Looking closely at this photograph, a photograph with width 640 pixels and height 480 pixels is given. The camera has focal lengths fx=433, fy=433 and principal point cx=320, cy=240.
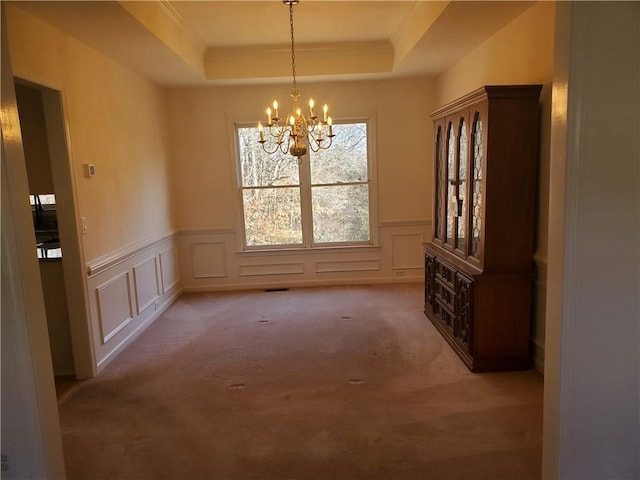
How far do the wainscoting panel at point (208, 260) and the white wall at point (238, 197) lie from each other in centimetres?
1

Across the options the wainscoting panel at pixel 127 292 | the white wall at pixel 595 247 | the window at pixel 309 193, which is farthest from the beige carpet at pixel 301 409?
the window at pixel 309 193

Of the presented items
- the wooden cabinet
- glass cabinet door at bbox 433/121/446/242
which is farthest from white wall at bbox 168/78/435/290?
the wooden cabinet

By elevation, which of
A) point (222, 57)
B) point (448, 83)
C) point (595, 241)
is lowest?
point (595, 241)

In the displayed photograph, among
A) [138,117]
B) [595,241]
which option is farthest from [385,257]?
Answer: [595,241]

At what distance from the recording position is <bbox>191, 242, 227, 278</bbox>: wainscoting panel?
19.3ft

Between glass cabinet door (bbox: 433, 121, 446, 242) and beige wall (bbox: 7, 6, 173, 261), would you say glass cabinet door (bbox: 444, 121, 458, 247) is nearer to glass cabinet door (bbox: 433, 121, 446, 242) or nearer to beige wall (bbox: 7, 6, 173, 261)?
glass cabinet door (bbox: 433, 121, 446, 242)

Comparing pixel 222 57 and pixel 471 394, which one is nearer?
pixel 471 394

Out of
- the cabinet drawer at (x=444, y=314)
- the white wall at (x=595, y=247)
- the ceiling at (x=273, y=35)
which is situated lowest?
the cabinet drawer at (x=444, y=314)

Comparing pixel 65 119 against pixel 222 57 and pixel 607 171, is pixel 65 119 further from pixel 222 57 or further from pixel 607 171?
pixel 607 171

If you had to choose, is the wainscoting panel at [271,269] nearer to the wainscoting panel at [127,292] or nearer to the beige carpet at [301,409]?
the wainscoting panel at [127,292]

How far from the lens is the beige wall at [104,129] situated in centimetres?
295

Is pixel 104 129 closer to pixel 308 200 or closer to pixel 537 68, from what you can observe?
pixel 308 200

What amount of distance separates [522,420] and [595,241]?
1505mm

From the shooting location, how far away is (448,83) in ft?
16.6
